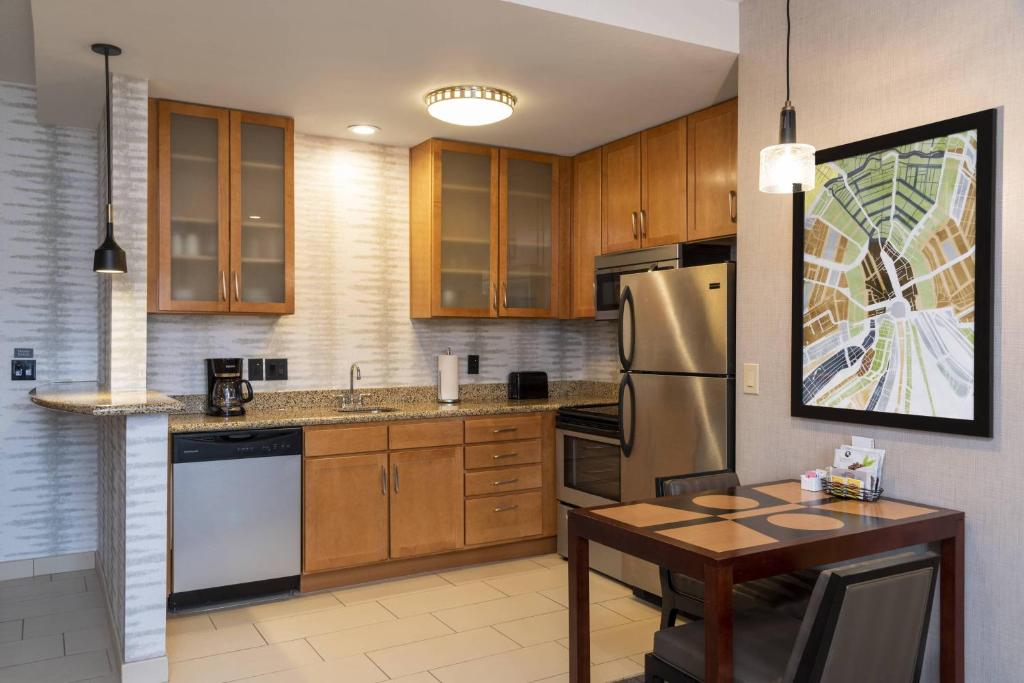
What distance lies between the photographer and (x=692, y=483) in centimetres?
256

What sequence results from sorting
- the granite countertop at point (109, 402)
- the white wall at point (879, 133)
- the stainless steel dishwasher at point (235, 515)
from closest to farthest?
the white wall at point (879, 133) → the granite countertop at point (109, 402) → the stainless steel dishwasher at point (235, 515)

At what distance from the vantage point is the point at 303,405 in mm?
4266

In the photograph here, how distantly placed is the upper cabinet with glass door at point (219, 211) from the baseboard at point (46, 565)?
153 cm

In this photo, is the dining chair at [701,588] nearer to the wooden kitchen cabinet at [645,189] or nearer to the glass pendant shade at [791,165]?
the glass pendant shade at [791,165]

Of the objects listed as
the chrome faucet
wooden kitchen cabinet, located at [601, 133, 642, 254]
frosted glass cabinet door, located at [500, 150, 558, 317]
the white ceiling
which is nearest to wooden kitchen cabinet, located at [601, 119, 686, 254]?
wooden kitchen cabinet, located at [601, 133, 642, 254]

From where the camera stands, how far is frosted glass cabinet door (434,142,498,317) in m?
4.37

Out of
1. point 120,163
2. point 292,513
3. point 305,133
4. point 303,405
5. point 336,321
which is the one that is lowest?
point 292,513

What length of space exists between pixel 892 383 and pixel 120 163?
3.22m

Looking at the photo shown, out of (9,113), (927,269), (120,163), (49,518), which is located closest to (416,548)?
(49,518)

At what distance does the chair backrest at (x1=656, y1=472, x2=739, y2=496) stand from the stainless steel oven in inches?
54.0

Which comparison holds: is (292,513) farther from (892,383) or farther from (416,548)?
(892,383)

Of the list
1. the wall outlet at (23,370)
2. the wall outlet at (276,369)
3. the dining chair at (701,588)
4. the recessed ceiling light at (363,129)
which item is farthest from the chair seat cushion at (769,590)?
the wall outlet at (23,370)

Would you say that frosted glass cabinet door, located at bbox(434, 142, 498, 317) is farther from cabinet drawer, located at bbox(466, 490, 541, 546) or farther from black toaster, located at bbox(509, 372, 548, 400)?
cabinet drawer, located at bbox(466, 490, 541, 546)

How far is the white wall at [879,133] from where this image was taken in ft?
6.89
